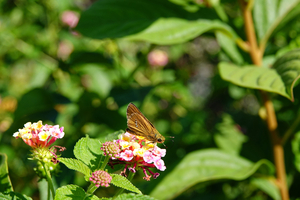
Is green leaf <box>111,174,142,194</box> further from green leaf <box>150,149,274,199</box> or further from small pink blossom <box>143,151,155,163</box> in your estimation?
green leaf <box>150,149,274,199</box>

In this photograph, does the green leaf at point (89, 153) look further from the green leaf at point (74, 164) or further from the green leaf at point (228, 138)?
the green leaf at point (228, 138)

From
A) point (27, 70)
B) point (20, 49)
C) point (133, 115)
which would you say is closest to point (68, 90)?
point (20, 49)

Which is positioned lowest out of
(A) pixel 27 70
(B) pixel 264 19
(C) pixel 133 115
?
(A) pixel 27 70

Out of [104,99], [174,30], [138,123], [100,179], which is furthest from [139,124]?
[104,99]

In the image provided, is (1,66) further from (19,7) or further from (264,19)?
(264,19)

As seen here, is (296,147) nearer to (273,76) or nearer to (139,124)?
(273,76)
